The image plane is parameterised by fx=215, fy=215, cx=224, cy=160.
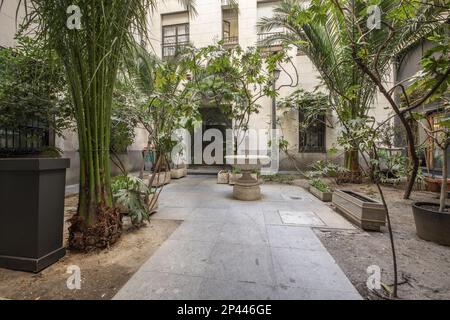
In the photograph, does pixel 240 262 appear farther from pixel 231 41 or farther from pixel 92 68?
pixel 231 41

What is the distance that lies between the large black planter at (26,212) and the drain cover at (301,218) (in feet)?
10.4

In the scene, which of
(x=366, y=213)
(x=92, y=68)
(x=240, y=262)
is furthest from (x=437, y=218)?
(x=92, y=68)

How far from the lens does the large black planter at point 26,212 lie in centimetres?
209

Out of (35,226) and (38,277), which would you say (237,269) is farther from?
(35,226)

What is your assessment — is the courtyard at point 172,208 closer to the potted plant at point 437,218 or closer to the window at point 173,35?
the potted plant at point 437,218

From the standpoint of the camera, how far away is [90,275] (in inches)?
81.8

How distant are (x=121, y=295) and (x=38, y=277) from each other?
0.94 m

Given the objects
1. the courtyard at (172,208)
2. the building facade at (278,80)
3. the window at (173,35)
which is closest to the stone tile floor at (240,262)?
the courtyard at (172,208)

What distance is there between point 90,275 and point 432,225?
4124 millimetres

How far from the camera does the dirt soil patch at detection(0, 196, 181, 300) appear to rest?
1811 millimetres

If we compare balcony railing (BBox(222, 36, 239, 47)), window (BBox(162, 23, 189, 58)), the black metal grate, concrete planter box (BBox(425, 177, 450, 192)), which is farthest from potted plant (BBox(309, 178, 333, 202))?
window (BBox(162, 23, 189, 58))

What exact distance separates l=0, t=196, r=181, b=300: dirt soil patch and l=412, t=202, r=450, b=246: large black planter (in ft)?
11.6

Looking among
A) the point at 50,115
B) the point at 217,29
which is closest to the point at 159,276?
the point at 50,115

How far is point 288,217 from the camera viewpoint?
382cm
